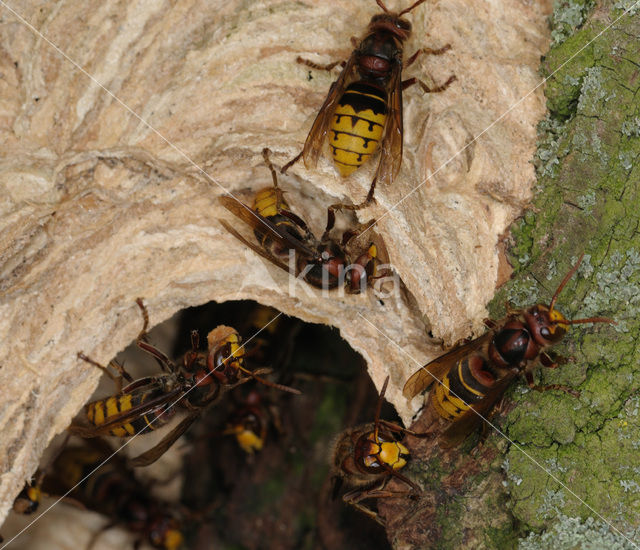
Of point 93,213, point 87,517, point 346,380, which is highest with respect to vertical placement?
point 93,213

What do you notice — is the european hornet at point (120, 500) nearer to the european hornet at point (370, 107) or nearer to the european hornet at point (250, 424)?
the european hornet at point (250, 424)

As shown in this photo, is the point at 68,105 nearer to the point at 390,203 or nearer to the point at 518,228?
the point at 390,203

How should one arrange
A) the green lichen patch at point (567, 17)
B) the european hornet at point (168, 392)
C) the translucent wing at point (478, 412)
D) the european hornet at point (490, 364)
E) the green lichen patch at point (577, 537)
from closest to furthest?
the green lichen patch at point (577, 537) < the european hornet at point (490, 364) < the translucent wing at point (478, 412) < the green lichen patch at point (567, 17) < the european hornet at point (168, 392)

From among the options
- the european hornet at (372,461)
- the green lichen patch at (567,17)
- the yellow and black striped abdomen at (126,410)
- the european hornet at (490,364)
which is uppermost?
the green lichen patch at (567,17)

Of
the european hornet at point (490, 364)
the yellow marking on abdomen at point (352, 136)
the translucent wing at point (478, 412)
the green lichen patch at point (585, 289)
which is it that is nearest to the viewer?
the green lichen patch at point (585, 289)

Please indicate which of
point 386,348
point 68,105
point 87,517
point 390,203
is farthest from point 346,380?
point 68,105

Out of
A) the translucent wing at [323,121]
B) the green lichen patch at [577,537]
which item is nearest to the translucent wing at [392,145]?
the translucent wing at [323,121]
